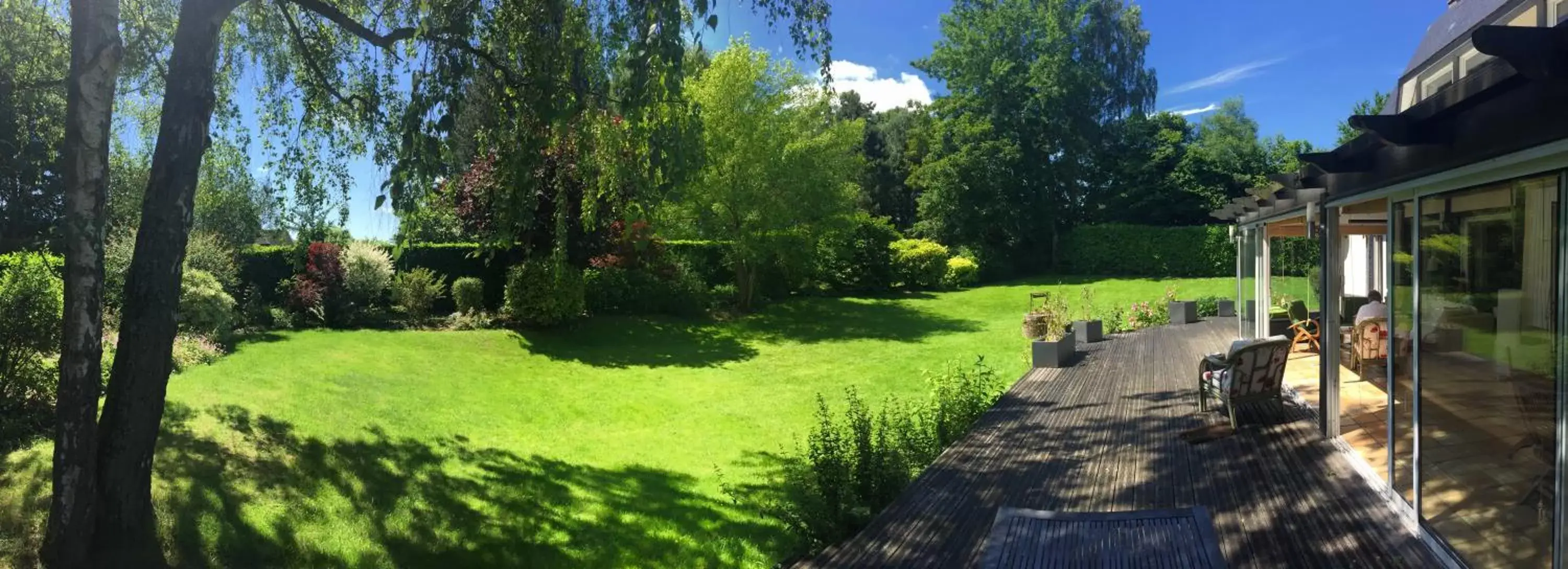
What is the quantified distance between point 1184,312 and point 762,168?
991 cm

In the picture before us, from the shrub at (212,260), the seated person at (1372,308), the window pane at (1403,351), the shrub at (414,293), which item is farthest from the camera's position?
the shrub at (414,293)

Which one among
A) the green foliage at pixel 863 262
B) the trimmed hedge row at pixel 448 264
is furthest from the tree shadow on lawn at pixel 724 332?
the green foliage at pixel 863 262

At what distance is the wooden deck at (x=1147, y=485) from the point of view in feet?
13.2

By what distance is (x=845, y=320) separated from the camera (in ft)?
66.0

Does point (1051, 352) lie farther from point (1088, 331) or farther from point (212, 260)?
point (212, 260)

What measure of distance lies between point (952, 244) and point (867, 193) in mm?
6970

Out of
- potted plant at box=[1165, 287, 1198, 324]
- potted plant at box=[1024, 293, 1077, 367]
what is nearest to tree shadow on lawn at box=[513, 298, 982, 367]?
potted plant at box=[1024, 293, 1077, 367]

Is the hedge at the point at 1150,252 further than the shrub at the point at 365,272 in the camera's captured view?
Yes

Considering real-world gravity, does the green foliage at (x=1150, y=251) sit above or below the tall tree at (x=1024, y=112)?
below

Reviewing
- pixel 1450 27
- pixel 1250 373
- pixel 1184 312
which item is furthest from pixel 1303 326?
pixel 1450 27

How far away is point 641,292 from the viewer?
18.2 m

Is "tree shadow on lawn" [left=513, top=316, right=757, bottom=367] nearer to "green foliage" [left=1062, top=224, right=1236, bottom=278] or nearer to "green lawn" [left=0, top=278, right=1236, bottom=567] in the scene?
"green lawn" [left=0, top=278, right=1236, bottom=567]

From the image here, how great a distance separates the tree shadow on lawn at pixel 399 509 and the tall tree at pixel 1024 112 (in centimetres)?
2546

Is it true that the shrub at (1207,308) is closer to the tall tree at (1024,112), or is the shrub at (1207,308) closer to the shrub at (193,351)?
the tall tree at (1024,112)
